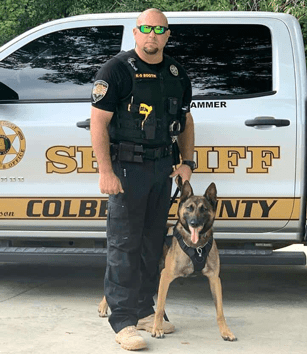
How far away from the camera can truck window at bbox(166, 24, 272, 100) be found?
202 inches

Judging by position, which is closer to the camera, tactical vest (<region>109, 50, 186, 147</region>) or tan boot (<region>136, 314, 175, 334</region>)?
tactical vest (<region>109, 50, 186, 147</region>)

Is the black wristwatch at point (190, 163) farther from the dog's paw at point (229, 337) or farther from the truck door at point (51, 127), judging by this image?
the dog's paw at point (229, 337)

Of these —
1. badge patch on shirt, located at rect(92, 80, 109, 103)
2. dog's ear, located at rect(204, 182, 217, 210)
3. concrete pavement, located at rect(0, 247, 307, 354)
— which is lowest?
concrete pavement, located at rect(0, 247, 307, 354)

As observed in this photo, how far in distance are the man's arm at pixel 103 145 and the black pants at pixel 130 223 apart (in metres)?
0.13

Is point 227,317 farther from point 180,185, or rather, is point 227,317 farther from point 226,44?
point 226,44

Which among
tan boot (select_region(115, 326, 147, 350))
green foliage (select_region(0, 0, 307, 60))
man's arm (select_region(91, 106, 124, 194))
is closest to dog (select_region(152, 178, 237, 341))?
tan boot (select_region(115, 326, 147, 350))

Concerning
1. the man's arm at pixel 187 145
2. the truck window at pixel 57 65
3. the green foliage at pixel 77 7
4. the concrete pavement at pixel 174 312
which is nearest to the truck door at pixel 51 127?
the truck window at pixel 57 65

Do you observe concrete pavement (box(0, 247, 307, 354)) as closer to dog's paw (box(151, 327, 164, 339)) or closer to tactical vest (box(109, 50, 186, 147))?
dog's paw (box(151, 327, 164, 339))

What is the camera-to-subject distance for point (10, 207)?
17.0 ft

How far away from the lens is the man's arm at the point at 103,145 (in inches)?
166

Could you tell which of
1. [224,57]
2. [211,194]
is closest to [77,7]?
[224,57]

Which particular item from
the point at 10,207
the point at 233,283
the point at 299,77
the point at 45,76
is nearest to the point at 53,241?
the point at 10,207

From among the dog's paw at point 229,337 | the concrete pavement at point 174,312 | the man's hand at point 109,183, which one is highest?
the man's hand at point 109,183

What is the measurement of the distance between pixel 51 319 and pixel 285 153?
72.4 inches
